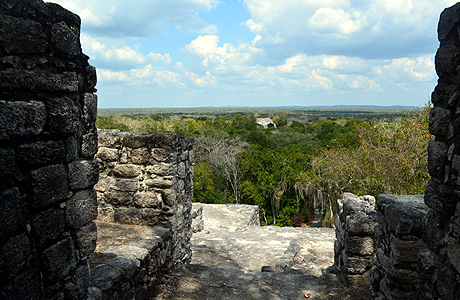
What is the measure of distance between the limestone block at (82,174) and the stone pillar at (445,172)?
263 centimetres

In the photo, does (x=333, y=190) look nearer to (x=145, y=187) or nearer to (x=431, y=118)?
(x=145, y=187)

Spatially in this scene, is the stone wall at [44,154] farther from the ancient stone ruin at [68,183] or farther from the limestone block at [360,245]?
the limestone block at [360,245]

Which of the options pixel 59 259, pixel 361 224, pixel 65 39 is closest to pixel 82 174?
pixel 59 259

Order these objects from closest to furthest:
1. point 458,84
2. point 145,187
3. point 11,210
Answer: point 11,210 → point 458,84 → point 145,187

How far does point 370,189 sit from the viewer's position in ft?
40.1

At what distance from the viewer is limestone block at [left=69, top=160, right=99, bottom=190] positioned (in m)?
2.47

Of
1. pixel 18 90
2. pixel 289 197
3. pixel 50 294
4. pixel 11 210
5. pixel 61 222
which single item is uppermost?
pixel 18 90

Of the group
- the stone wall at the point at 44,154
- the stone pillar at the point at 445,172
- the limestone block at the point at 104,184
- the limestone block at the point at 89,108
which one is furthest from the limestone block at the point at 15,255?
the limestone block at the point at 104,184

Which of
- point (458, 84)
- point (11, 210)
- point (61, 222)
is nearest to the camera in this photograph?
point (11, 210)

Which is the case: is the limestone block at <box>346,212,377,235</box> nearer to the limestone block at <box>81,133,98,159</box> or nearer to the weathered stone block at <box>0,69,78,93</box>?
the limestone block at <box>81,133,98,159</box>

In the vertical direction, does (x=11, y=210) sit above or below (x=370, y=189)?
above

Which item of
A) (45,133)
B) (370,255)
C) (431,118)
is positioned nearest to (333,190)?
(370,255)

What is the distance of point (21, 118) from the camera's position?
198 cm

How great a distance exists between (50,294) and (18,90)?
1.42 meters
